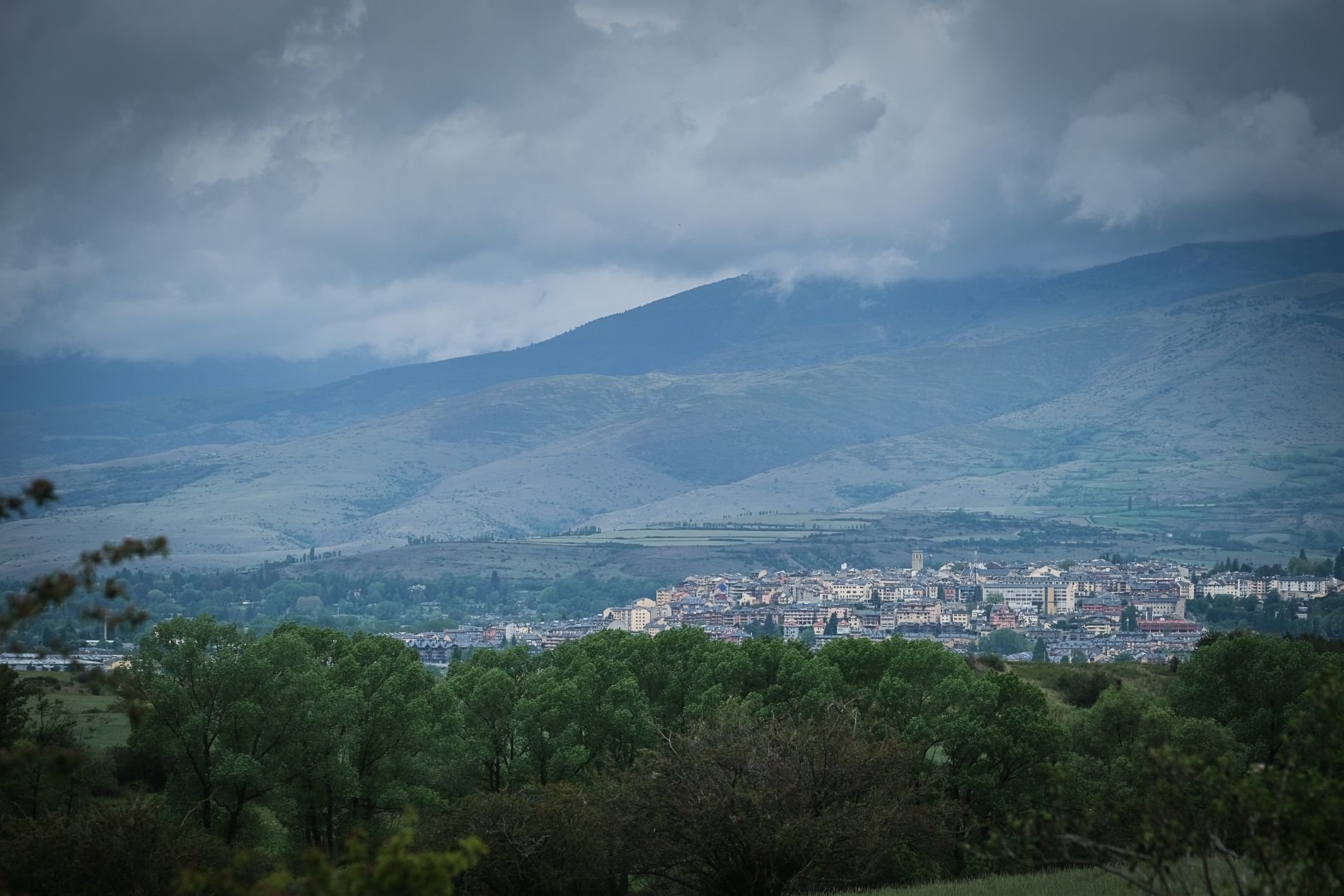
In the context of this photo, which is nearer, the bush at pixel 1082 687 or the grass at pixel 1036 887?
the grass at pixel 1036 887

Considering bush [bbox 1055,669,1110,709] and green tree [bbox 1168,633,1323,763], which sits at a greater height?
green tree [bbox 1168,633,1323,763]

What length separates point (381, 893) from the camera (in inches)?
486

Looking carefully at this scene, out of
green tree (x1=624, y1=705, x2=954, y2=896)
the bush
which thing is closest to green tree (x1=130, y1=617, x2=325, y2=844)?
green tree (x1=624, y1=705, x2=954, y2=896)

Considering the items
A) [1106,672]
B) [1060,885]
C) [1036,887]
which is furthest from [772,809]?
[1106,672]

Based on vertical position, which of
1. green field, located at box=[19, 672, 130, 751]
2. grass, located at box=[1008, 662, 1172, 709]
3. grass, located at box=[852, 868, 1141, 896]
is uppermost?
grass, located at box=[852, 868, 1141, 896]

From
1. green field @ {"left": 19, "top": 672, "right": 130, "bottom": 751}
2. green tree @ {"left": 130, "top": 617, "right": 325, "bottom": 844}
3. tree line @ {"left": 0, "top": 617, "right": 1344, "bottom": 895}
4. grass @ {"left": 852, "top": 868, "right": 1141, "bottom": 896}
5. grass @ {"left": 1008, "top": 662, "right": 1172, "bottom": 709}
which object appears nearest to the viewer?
grass @ {"left": 852, "top": 868, "right": 1141, "bottom": 896}

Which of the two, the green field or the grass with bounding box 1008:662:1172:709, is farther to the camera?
the grass with bounding box 1008:662:1172:709

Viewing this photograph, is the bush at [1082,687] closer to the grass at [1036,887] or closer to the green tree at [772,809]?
the green tree at [772,809]

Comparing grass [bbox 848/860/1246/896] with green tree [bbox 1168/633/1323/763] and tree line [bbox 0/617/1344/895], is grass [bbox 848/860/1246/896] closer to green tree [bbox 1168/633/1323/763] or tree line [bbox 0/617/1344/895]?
tree line [bbox 0/617/1344/895]

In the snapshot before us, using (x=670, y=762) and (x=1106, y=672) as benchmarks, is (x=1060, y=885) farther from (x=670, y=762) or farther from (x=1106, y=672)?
(x=1106, y=672)

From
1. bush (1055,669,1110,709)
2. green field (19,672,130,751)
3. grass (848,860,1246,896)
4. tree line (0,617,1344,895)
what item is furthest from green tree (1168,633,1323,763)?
green field (19,672,130,751)

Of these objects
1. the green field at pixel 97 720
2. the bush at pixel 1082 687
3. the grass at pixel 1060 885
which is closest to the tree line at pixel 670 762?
the grass at pixel 1060 885

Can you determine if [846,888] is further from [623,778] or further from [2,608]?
[2,608]

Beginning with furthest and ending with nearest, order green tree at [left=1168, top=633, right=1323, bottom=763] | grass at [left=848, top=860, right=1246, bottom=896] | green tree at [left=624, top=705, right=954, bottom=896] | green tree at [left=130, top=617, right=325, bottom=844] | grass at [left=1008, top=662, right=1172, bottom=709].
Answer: grass at [left=1008, top=662, right=1172, bottom=709], green tree at [left=1168, top=633, right=1323, bottom=763], green tree at [left=130, top=617, right=325, bottom=844], green tree at [left=624, top=705, right=954, bottom=896], grass at [left=848, top=860, right=1246, bottom=896]
